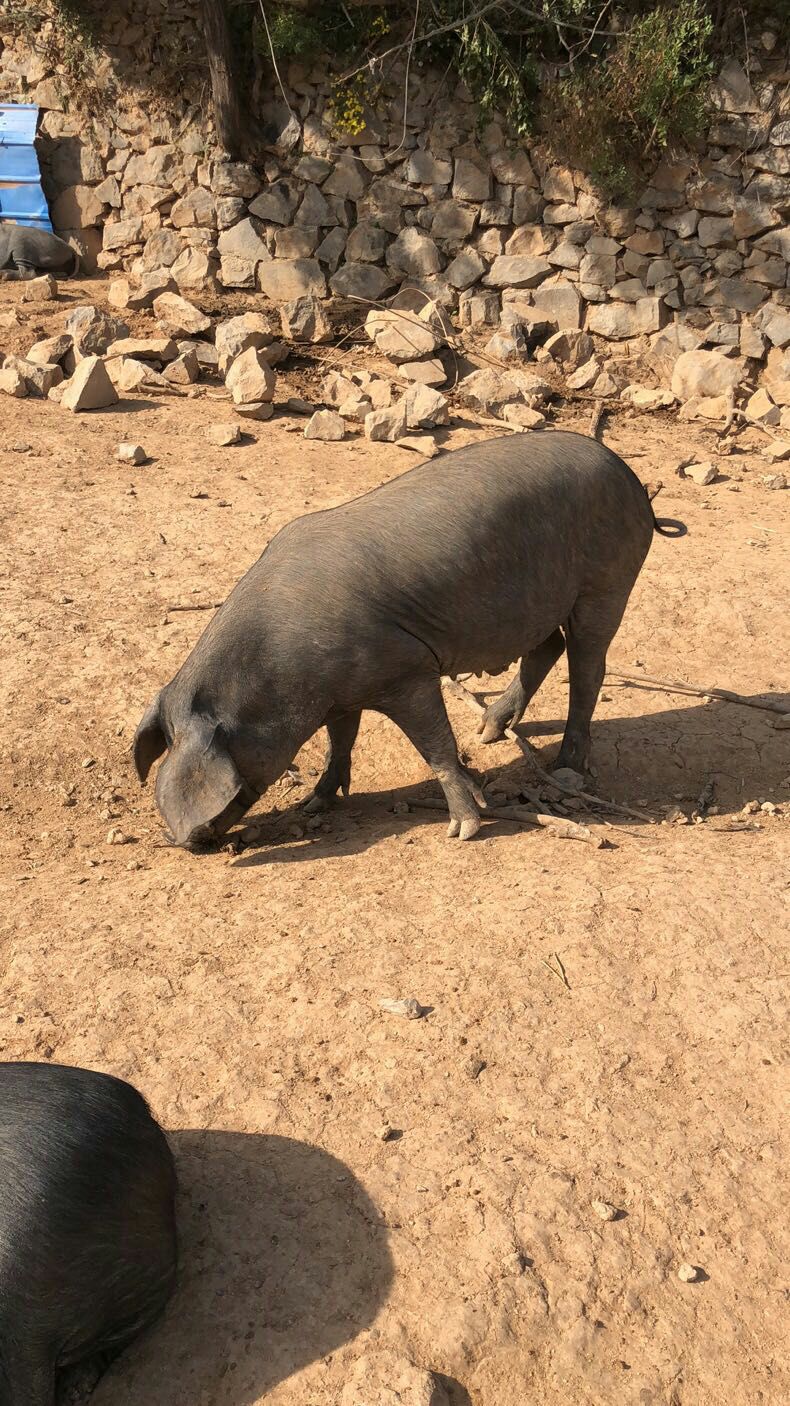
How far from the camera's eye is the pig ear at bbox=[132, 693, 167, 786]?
204 inches

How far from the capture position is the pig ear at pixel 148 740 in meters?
5.18

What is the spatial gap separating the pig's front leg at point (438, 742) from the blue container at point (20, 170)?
37.5 feet

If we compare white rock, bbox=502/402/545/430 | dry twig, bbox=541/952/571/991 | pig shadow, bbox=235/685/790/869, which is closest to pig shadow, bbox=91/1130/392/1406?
dry twig, bbox=541/952/571/991

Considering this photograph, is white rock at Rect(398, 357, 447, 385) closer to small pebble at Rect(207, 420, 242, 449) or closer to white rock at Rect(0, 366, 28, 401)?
small pebble at Rect(207, 420, 242, 449)

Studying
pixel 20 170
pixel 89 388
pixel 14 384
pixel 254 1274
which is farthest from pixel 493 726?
pixel 20 170

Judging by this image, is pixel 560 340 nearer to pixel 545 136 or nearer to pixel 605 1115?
pixel 545 136

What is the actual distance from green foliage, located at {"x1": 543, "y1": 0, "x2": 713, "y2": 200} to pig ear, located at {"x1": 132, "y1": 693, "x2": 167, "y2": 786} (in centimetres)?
934

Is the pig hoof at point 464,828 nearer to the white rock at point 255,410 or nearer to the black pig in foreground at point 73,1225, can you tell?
the black pig in foreground at point 73,1225

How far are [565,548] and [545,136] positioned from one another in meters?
8.55

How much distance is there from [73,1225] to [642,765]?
446cm

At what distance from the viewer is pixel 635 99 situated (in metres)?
11.7

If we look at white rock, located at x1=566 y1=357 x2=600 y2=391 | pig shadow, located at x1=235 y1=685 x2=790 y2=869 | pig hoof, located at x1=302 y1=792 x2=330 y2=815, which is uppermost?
white rock, located at x1=566 y1=357 x2=600 y2=391

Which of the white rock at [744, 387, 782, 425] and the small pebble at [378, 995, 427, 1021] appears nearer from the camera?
the small pebble at [378, 995, 427, 1021]

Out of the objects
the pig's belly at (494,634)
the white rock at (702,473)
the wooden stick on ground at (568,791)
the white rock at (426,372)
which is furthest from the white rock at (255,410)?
the pig's belly at (494,634)
